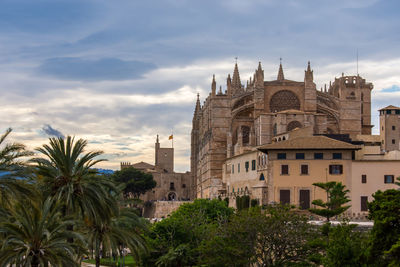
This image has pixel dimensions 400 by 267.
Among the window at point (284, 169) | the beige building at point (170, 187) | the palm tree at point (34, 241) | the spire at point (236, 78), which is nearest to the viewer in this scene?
the palm tree at point (34, 241)

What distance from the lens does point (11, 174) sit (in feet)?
94.2

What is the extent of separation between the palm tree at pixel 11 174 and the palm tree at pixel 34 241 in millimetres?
634

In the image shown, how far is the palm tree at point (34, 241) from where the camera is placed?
88.3 feet

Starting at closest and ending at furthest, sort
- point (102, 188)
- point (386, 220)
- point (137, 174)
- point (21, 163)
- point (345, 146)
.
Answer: point (386, 220), point (21, 163), point (102, 188), point (345, 146), point (137, 174)

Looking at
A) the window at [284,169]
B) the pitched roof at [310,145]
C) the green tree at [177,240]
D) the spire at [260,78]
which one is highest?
the spire at [260,78]

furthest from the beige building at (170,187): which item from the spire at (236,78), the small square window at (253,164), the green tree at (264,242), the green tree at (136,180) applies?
the green tree at (264,242)

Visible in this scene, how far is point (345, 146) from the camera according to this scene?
5906cm

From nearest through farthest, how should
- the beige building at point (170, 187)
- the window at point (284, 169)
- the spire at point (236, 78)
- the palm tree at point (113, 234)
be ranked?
the palm tree at point (113, 234) → the window at point (284, 169) → the spire at point (236, 78) → the beige building at point (170, 187)

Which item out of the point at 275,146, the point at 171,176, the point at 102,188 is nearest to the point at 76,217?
the point at 102,188

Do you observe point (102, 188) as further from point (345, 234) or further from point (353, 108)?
point (353, 108)

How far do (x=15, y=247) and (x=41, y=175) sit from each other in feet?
Answer: 16.1

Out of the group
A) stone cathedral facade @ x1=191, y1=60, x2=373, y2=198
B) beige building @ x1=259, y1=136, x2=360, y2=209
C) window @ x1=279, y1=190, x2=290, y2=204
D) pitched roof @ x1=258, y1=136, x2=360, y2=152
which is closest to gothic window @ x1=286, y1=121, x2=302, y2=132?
stone cathedral facade @ x1=191, y1=60, x2=373, y2=198

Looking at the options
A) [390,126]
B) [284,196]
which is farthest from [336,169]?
[390,126]

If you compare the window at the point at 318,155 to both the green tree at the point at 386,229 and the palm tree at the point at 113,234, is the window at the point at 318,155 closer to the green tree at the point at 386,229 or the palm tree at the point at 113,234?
the palm tree at the point at 113,234
